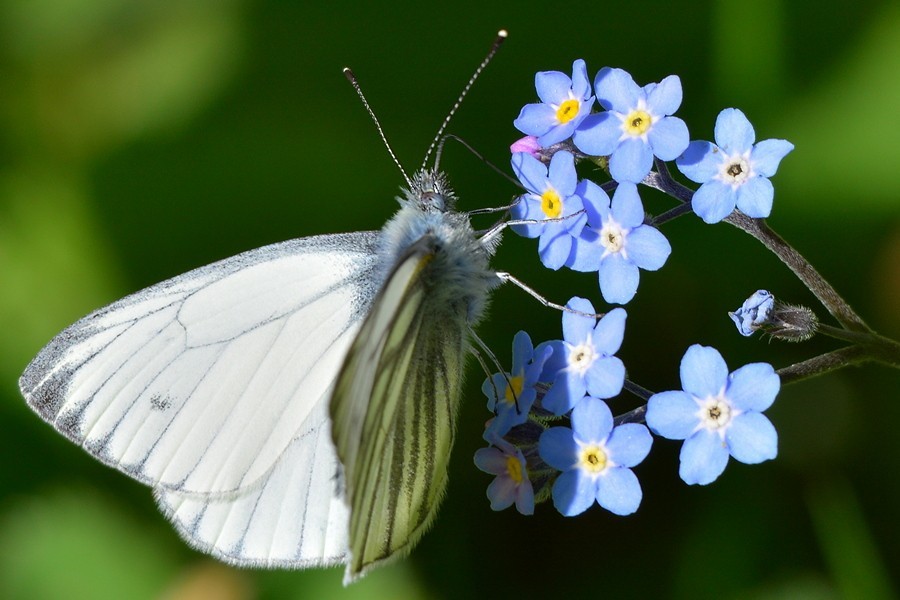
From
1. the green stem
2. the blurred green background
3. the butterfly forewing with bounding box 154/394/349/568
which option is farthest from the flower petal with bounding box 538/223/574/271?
the blurred green background

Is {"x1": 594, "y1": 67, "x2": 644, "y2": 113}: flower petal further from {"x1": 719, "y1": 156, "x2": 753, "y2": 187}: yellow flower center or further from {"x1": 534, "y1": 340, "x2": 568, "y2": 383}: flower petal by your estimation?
{"x1": 534, "y1": 340, "x2": 568, "y2": 383}: flower petal

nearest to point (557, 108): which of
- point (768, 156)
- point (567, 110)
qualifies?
point (567, 110)

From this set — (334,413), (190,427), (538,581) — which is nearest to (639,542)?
(538,581)

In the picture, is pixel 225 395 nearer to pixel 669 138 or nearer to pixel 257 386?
pixel 257 386

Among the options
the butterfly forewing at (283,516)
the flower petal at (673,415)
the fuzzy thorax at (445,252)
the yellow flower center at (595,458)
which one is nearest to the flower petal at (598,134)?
the fuzzy thorax at (445,252)

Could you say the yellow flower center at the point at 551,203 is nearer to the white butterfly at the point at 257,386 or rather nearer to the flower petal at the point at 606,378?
the white butterfly at the point at 257,386

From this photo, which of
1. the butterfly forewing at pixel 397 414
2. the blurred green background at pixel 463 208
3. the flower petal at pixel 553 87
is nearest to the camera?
the butterfly forewing at pixel 397 414
